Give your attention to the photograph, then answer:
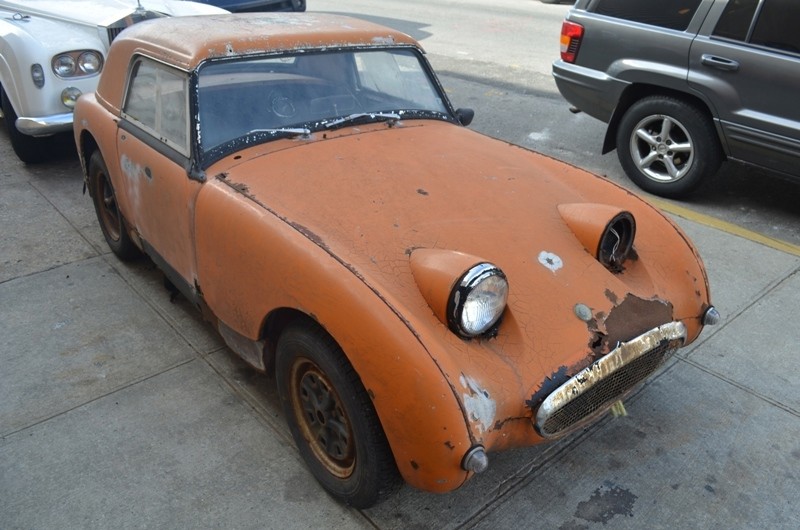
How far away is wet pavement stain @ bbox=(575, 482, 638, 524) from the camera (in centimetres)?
270

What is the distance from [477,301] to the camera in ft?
7.68

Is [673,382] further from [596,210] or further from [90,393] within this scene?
[90,393]

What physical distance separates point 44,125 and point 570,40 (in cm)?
441

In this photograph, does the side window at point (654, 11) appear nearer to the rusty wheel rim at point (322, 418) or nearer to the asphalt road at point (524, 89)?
the asphalt road at point (524, 89)

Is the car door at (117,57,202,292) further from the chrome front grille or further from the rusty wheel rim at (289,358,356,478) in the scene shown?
the chrome front grille

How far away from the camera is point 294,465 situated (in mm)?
2957

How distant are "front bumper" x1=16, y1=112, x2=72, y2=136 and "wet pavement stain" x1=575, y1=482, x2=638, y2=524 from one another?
489 centimetres

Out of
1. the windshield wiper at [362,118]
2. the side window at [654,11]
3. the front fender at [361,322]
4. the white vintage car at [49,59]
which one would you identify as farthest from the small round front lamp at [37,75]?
the side window at [654,11]

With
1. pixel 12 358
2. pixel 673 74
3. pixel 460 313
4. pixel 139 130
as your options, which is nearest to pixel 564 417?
pixel 460 313

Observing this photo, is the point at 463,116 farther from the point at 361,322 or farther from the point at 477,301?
the point at 361,322

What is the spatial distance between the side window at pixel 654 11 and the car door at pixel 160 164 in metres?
3.83

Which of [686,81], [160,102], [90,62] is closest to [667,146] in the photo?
[686,81]

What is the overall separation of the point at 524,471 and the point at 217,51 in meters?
2.38

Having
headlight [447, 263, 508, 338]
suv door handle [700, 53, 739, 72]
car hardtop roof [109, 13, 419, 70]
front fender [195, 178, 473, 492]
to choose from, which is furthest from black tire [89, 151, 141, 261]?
suv door handle [700, 53, 739, 72]
